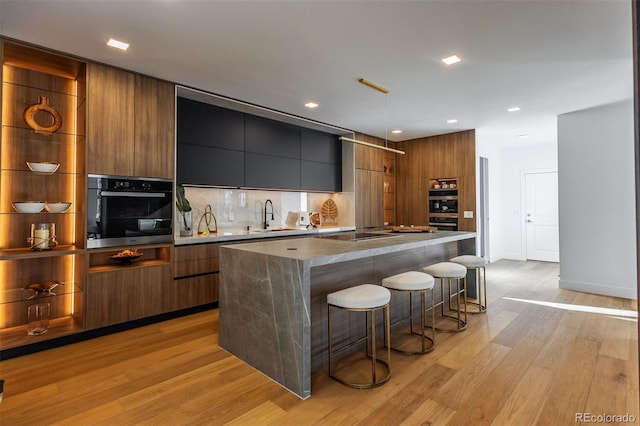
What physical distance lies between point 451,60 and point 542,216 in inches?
236

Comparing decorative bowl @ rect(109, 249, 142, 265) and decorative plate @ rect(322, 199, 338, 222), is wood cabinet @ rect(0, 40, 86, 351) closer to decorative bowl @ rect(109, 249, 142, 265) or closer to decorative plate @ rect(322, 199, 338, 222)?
decorative bowl @ rect(109, 249, 142, 265)

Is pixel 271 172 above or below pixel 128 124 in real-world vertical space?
below

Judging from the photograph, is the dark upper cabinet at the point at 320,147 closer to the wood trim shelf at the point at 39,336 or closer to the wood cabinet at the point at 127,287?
the wood cabinet at the point at 127,287

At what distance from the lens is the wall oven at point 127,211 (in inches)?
126

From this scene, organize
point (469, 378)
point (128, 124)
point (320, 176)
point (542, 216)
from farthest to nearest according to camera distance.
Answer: point (542, 216), point (320, 176), point (128, 124), point (469, 378)

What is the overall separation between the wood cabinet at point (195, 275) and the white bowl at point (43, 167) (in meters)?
1.36

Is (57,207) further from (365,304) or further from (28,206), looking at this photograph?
(365,304)

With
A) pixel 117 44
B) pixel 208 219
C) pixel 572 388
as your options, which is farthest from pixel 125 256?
pixel 572 388

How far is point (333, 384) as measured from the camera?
2340mm

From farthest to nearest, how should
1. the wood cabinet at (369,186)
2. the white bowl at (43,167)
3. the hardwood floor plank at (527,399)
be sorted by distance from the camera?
the wood cabinet at (369,186) < the white bowl at (43,167) < the hardwood floor plank at (527,399)

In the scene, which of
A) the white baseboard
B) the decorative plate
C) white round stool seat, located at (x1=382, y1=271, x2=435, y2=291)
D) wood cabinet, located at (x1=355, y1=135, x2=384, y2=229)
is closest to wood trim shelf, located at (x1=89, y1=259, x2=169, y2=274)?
white round stool seat, located at (x1=382, y1=271, x2=435, y2=291)

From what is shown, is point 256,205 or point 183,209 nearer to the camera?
point 183,209

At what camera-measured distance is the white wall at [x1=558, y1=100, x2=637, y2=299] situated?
4547 millimetres

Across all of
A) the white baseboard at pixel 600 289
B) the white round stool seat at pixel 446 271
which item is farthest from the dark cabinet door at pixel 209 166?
the white baseboard at pixel 600 289
